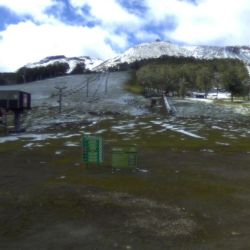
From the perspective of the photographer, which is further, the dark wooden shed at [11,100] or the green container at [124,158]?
the dark wooden shed at [11,100]

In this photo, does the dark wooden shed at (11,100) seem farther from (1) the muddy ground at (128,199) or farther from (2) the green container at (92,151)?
(2) the green container at (92,151)

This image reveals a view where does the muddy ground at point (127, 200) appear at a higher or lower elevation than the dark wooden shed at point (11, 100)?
lower

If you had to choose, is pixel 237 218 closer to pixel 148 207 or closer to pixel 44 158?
pixel 148 207

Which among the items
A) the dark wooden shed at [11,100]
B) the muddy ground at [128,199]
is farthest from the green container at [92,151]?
the dark wooden shed at [11,100]

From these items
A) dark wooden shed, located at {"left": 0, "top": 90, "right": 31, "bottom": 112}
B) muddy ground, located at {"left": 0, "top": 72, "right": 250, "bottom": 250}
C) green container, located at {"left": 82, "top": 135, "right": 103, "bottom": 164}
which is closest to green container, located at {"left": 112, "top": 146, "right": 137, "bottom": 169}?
muddy ground, located at {"left": 0, "top": 72, "right": 250, "bottom": 250}

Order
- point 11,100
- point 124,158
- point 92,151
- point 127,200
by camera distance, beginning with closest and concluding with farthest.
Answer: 1. point 127,200
2. point 124,158
3. point 92,151
4. point 11,100

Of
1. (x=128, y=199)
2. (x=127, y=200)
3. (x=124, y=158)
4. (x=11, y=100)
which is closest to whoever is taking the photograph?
(x=127, y=200)

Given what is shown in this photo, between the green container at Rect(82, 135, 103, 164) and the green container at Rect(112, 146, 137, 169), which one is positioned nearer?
the green container at Rect(112, 146, 137, 169)

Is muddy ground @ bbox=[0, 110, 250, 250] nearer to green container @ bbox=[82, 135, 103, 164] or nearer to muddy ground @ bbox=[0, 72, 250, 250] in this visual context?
muddy ground @ bbox=[0, 72, 250, 250]

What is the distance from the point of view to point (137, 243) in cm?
1409

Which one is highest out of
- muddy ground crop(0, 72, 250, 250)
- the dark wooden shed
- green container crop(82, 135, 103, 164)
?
the dark wooden shed

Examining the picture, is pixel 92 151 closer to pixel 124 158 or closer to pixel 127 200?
pixel 124 158

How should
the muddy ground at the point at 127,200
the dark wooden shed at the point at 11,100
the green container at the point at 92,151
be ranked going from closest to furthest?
the muddy ground at the point at 127,200, the green container at the point at 92,151, the dark wooden shed at the point at 11,100

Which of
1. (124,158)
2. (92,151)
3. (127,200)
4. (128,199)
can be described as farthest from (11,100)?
(127,200)
